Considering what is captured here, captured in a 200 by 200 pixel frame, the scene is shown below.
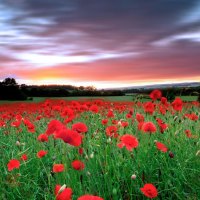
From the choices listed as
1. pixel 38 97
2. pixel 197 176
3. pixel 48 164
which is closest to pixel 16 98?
pixel 38 97

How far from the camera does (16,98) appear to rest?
56.4ft

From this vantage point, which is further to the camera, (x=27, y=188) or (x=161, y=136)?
(x=161, y=136)

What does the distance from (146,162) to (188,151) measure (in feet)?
2.01

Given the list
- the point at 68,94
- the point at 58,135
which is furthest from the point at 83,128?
the point at 68,94

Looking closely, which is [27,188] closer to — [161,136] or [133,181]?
[133,181]

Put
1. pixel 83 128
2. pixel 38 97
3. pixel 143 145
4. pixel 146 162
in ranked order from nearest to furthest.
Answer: pixel 83 128 → pixel 146 162 → pixel 143 145 → pixel 38 97

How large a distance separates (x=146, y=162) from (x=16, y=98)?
14261mm

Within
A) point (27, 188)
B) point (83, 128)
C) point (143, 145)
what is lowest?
point (27, 188)

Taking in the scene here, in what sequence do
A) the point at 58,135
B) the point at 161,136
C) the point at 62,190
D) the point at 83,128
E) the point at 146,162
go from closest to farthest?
the point at 62,190
the point at 58,135
the point at 83,128
the point at 146,162
the point at 161,136

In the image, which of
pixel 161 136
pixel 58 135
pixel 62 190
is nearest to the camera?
pixel 62 190

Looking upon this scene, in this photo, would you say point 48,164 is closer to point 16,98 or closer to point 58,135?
point 58,135

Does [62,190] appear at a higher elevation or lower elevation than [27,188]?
higher

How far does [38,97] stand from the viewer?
18859mm

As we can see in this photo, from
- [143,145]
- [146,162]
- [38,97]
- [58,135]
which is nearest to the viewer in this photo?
[58,135]
